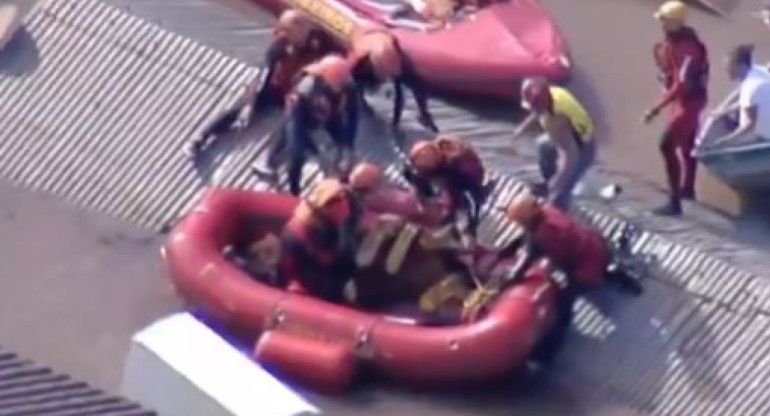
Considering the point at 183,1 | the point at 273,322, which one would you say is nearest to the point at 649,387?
the point at 273,322

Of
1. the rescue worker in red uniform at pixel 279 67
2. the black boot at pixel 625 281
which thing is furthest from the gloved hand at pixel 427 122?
the black boot at pixel 625 281

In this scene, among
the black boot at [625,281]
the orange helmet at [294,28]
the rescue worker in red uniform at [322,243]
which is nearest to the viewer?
the rescue worker in red uniform at [322,243]

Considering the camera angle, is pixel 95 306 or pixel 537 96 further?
pixel 95 306

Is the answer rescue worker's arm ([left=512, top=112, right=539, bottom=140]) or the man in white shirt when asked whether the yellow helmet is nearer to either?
the man in white shirt

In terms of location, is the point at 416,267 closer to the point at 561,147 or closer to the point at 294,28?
the point at 561,147

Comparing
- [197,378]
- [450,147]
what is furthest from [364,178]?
[197,378]

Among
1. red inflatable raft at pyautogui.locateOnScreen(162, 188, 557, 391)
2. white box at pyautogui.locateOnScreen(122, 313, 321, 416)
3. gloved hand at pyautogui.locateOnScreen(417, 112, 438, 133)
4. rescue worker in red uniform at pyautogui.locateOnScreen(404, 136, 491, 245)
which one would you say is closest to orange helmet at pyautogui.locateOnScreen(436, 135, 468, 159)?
rescue worker in red uniform at pyautogui.locateOnScreen(404, 136, 491, 245)

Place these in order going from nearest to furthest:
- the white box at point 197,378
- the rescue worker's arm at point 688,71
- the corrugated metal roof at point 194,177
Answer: the white box at point 197,378 → the corrugated metal roof at point 194,177 → the rescue worker's arm at point 688,71

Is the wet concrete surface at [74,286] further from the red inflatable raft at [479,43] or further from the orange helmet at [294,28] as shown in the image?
the red inflatable raft at [479,43]
